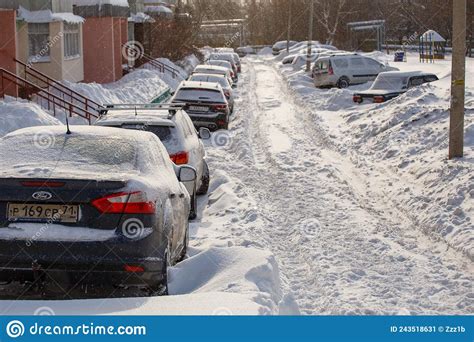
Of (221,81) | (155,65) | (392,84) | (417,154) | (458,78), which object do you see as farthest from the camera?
(155,65)

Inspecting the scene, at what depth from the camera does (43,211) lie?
6207mm

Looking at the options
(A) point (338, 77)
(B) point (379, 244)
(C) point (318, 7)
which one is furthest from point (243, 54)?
(B) point (379, 244)

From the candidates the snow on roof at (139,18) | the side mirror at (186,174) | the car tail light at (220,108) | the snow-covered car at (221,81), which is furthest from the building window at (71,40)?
the side mirror at (186,174)

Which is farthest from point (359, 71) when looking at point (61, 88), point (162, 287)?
point (162, 287)

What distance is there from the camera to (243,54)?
92.2 m

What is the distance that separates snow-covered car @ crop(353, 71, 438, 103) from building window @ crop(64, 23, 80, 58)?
10775 millimetres

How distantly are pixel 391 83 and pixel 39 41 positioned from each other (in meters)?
12.2

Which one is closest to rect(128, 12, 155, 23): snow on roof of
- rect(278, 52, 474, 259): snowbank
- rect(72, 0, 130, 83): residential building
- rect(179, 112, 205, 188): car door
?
rect(72, 0, 130, 83): residential building

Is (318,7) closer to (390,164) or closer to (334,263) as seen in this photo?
(390,164)

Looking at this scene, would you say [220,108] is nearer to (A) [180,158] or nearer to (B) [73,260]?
(A) [180,158]

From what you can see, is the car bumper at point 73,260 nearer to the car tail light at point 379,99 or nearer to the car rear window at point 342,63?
the car tail light at point 379,99

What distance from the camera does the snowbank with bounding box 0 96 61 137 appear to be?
1767 cm

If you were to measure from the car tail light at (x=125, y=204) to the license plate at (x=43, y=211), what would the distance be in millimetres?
193

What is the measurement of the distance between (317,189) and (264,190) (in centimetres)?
85
